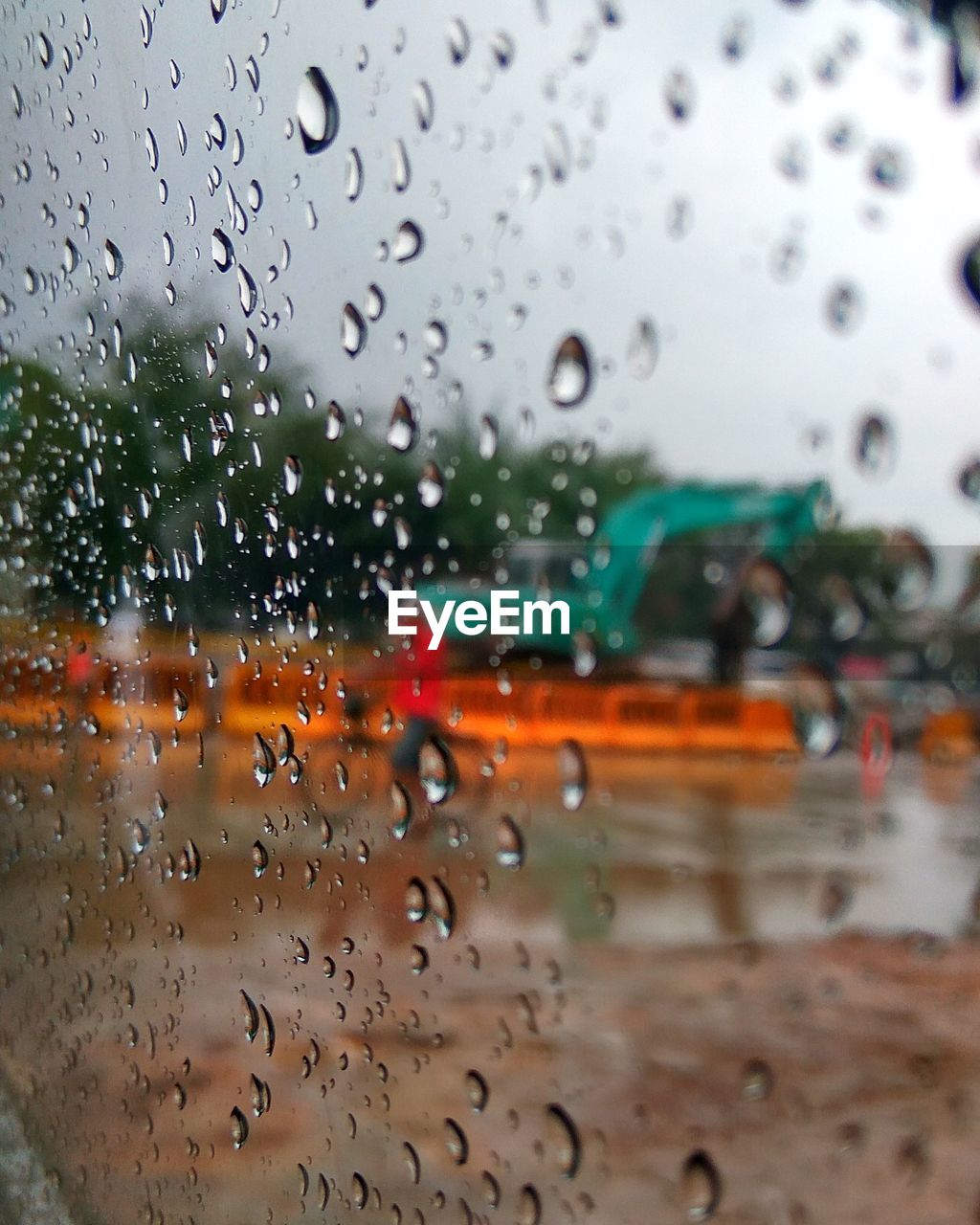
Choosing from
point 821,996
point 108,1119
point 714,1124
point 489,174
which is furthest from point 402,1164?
point 108,1119

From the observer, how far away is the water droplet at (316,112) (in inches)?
39.4

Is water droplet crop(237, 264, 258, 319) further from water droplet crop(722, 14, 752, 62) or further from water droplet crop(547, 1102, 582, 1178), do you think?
water droplet crop(547, 1102, 582, 1178)

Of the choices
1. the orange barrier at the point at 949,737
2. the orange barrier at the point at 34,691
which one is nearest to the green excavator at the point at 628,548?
the orange barrier at the point at 949,737

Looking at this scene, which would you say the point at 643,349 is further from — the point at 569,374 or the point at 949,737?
the point at 949,737

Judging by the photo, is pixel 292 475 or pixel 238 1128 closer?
pixel 292 475

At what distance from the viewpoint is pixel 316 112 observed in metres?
1.03

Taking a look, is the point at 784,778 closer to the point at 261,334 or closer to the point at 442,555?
the point at 442,555

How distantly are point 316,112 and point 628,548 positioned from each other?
58cm

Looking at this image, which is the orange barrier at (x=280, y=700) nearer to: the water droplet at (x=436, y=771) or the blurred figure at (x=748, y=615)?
the water droplet at (x=436, y=771)

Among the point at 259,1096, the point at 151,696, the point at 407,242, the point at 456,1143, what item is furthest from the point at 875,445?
the point at 151,696

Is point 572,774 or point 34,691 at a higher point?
point 572,774

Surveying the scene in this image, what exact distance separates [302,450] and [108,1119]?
1.09m

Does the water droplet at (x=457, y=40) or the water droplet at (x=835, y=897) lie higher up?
the water droplet at (x=457, y=40)

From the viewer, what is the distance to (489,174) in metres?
0.79
